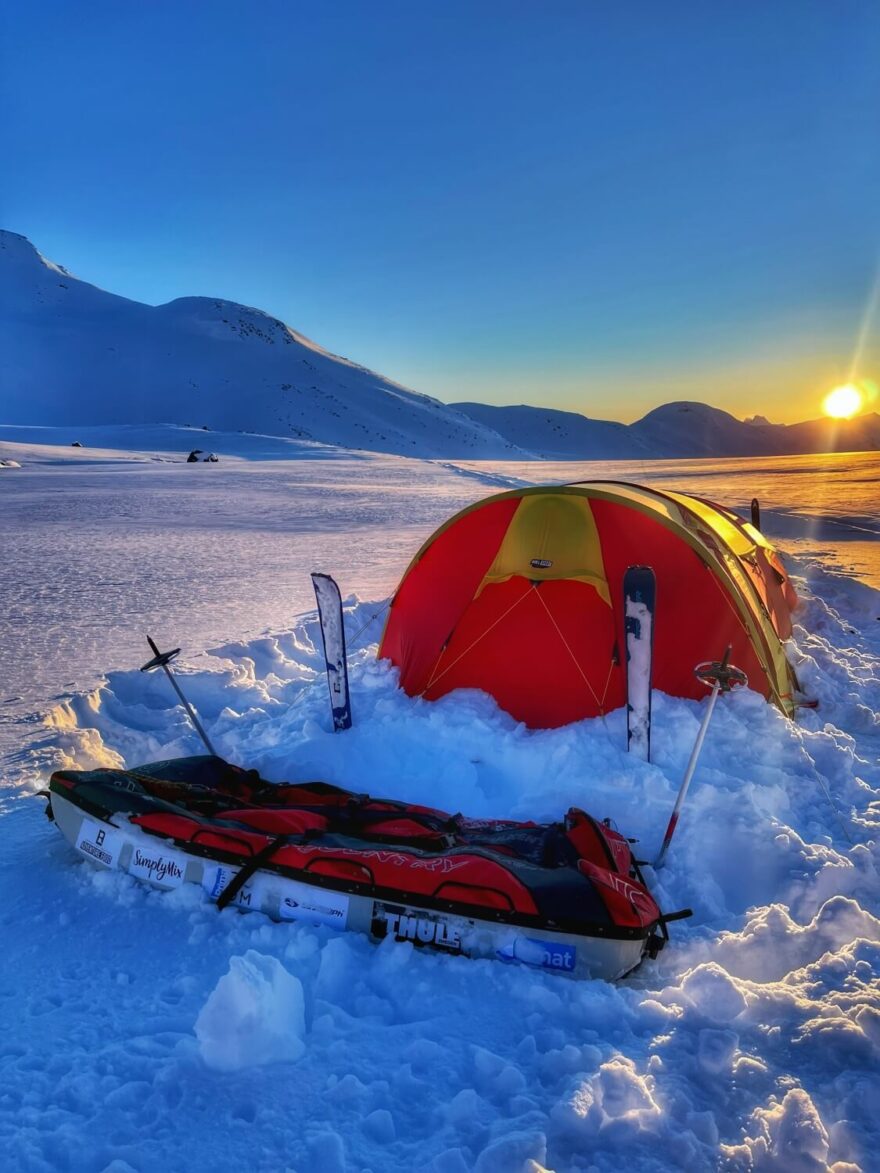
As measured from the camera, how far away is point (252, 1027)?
2.30 meters

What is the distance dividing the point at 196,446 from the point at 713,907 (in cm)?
4678

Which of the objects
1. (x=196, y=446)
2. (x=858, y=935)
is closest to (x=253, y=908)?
(x=858, y=935)

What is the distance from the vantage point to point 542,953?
106 inches

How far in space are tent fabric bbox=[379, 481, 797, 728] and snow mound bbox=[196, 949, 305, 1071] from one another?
281 cm

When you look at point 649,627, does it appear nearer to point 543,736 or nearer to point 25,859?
point 543,736

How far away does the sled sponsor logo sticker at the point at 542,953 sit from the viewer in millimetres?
2678

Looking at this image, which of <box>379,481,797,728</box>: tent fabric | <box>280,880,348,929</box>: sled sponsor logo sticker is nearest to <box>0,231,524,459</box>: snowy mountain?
<box>379,481,797,728</box>: tent fabric

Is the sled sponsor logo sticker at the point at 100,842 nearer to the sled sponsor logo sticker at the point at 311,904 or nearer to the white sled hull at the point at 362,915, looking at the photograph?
the white sled hull at the point at 362,915

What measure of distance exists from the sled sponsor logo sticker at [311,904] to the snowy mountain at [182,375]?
76.0 metres

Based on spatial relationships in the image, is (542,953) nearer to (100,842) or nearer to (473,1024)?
(473,1024)

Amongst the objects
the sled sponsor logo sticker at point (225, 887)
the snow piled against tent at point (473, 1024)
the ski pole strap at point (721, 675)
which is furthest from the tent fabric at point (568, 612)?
the sled sponsor logo sticker at point (225, 887)

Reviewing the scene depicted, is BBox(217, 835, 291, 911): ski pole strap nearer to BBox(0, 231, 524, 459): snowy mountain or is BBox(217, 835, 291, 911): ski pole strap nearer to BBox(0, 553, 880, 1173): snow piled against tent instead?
BBox(0, 553, 880, 1173): snow piled against tent

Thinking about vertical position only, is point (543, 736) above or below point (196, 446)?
below

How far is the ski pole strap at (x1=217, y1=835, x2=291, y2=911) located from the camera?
296 cm
